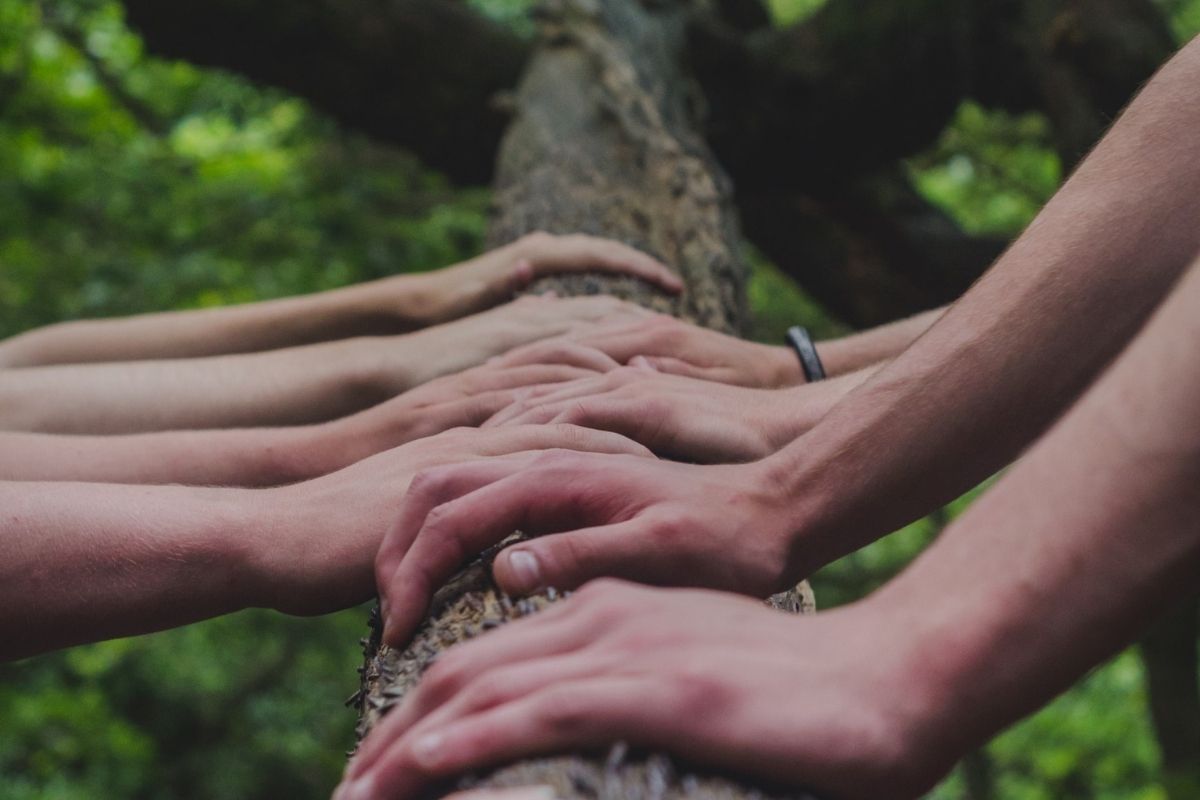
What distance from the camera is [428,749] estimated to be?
94 centimetres

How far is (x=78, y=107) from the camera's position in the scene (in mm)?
6812

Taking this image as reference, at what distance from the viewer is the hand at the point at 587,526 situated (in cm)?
127

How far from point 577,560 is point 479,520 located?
159mm

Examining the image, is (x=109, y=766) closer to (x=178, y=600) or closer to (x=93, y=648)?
(x=93, y=648)

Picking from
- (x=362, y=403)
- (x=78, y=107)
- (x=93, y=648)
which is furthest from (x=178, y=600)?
(x=78, y=107)

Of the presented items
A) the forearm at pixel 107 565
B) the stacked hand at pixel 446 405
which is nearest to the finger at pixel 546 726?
the forearm at pixel 107 565

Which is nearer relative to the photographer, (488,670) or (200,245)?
(488,670)

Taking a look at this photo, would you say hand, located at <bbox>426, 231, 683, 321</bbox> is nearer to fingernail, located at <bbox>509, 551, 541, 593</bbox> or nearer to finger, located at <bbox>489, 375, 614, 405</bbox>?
finger, located at <bbox>489, 375, 614, 405</bbox>

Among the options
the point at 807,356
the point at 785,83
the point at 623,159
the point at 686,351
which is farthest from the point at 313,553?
the point at 785,83

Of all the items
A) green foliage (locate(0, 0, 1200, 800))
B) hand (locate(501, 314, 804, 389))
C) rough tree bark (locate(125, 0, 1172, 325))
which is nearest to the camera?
hand (locate(501, 314, 804, 389))

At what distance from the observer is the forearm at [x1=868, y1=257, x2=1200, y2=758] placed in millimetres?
876

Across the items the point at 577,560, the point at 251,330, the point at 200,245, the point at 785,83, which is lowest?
the point at 577,560

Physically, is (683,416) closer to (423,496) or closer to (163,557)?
(423,496)

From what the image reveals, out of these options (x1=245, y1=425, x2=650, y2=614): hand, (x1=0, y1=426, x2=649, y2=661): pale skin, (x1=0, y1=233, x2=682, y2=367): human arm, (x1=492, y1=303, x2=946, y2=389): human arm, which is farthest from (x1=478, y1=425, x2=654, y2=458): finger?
(x1=0, y1=233, x2=682, y2=367): human arm
